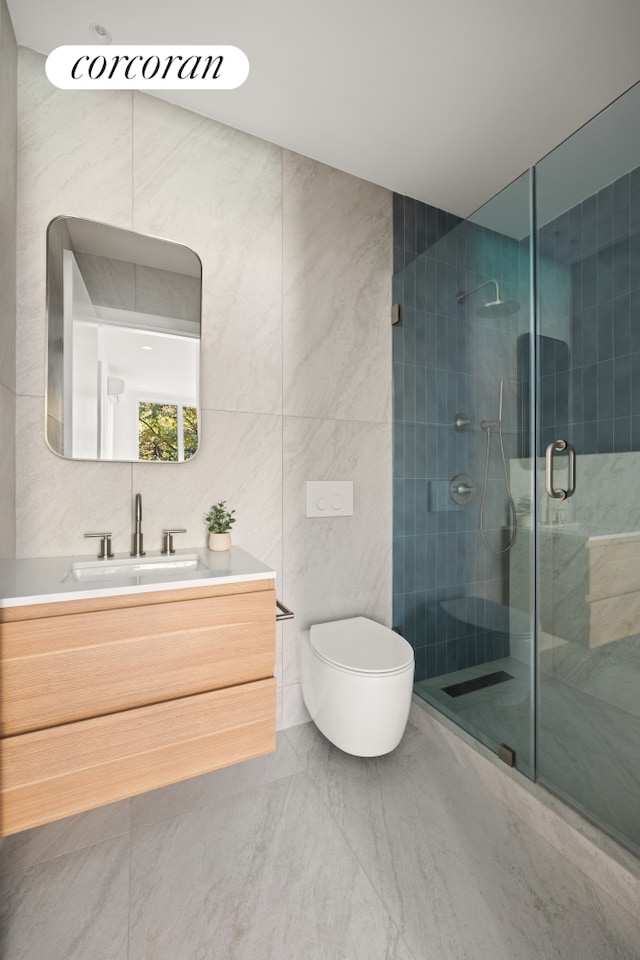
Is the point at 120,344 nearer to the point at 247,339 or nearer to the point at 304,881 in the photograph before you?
the point at 247,339

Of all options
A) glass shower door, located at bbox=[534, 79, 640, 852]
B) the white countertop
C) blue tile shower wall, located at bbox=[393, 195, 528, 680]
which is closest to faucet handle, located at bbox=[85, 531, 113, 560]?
the white countertop

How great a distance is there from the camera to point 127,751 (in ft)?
3.45

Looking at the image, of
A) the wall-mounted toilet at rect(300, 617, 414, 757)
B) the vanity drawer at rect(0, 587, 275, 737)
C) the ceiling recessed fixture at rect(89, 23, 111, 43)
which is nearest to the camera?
the vanity drawer at rect(0, 587, 275, 737)

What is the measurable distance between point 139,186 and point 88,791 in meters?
1.87

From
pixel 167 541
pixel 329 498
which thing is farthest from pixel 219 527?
pixel 329 498

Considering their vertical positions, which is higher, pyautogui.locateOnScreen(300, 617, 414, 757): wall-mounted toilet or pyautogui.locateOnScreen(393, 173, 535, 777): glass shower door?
pyautogui.locateOnScreen(393, 173, 535, 777): glass shower door

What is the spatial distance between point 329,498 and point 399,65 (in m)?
1.56

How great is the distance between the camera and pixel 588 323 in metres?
1.36

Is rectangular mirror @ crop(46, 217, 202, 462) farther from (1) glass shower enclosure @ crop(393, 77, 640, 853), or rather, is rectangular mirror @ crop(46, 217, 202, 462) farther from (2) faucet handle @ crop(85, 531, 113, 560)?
(1) glass shower enclosure @ crop(393, 77, 640, 853)

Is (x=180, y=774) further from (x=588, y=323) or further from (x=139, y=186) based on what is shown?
(x=139, y=186)

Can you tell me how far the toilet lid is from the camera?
1.46 meters

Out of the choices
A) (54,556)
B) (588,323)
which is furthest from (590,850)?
(54,556)

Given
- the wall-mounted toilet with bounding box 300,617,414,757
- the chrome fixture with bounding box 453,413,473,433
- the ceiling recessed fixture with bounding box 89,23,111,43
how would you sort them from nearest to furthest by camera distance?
the ceiling recessed fixture with bounding box 89,23,111,43
the wall-mounted toilet with bounding box 300,617,414,757
the chrome fixture with bounding box 453,413,473,433

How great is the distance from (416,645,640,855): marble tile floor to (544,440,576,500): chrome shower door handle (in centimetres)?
51
